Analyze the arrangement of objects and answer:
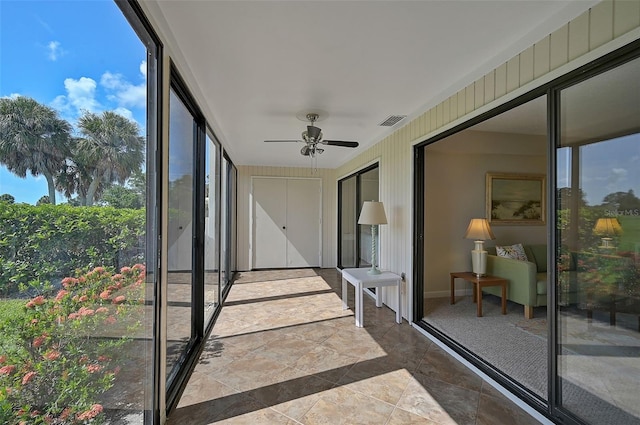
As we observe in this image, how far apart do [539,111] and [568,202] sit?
2.14 meters

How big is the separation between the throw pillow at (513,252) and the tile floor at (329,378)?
1.97 metres

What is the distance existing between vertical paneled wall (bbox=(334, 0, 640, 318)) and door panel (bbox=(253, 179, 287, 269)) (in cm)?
251

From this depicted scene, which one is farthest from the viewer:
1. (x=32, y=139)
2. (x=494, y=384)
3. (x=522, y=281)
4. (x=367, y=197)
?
(x=367, y=197)

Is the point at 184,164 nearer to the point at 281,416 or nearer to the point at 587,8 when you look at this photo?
the point at 281,416

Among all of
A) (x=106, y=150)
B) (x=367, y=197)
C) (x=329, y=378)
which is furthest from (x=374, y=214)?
(x=106, y=150)

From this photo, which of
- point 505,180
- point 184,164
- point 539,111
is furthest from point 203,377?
point 505,180

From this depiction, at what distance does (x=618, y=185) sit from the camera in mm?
1570

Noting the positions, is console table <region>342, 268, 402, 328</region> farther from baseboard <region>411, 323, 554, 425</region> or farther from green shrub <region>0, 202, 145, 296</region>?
green shrub <region>0, 202, 145, 296</region>

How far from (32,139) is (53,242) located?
314 mm

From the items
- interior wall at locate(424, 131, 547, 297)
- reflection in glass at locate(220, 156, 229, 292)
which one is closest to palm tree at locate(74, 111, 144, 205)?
reflection in glass at locate(220, 156, 229, 292)

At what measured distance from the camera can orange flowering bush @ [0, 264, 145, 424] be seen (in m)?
0.78

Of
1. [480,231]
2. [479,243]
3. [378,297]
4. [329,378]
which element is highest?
[480,231]

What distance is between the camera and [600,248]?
1.66 meters

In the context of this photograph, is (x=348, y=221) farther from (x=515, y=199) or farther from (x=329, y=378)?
(x=329, y=378)
